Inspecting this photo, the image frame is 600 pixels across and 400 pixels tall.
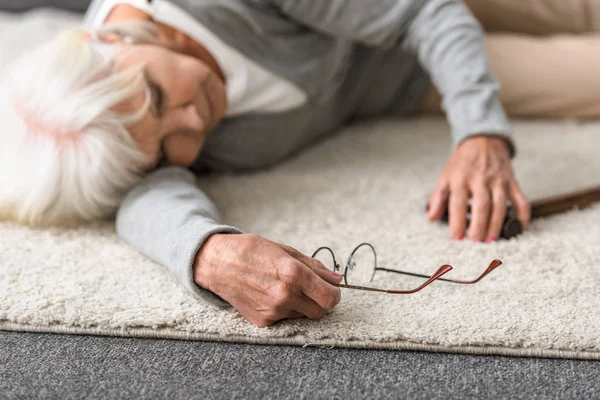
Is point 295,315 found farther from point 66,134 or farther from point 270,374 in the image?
point 66,134

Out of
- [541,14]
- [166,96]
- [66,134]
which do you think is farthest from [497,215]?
[541,14]

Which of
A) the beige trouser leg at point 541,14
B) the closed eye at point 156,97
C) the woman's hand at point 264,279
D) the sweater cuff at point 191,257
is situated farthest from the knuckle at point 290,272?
the beige trouser leg at point 541,14

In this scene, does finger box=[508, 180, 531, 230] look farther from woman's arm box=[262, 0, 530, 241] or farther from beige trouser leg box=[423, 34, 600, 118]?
beige trouser leg box=[423, 34, 600, 118]

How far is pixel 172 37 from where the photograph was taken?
4.26 feet

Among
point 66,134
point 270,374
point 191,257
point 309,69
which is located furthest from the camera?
point 309,69

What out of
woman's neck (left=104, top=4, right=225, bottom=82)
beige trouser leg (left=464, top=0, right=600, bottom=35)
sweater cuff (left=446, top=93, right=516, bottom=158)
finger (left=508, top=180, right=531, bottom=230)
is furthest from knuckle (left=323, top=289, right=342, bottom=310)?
beige trouser leg (left=464, top=0, right=600, bottom=35)

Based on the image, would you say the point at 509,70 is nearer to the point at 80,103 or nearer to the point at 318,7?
the point at 318,7

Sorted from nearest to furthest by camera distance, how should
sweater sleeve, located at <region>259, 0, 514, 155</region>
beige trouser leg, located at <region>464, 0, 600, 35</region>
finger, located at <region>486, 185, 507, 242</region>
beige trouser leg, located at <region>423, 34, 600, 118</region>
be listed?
finger, located at <region>486, 185, 507, 242</region> < sweater sleeve, located at <region>259, 0, 514, 155</region> < beige trouser leg, located at <region>423, 34, 600, 118</region> < beige trouser leg, located at <region>464, 0, 600, 35</region>

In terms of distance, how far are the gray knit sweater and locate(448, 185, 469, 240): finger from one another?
0.15 meters

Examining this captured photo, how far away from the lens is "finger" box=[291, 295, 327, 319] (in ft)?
2.74

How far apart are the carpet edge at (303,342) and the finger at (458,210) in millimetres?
306

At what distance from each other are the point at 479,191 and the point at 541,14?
0.94 meters

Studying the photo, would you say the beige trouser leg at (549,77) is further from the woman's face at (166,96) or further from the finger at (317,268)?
the finger at (317,268)

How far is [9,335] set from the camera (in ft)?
2.93
